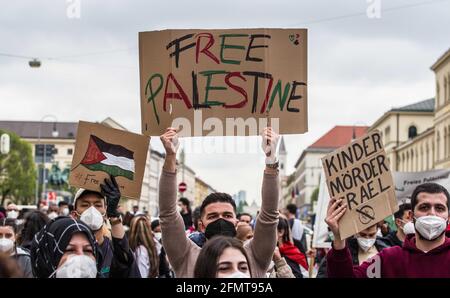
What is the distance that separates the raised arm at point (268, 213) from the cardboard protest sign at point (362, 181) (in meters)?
0.31

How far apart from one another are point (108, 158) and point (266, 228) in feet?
5.24

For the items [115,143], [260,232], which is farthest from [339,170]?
[115,143]

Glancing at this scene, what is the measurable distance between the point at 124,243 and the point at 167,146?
76 cm

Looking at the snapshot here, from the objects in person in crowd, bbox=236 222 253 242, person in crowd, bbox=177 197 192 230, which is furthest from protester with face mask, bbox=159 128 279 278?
person in crowd, bbox=177 197 192 230

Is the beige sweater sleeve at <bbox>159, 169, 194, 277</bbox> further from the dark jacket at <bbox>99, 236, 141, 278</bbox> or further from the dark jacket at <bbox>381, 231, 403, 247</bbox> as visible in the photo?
the dark jacket at <bbox>381, 231, 403, 247</bbox>

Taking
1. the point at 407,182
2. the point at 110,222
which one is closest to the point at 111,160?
the point at 110,222

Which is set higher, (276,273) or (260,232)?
(260,232)

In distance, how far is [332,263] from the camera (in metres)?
4.46

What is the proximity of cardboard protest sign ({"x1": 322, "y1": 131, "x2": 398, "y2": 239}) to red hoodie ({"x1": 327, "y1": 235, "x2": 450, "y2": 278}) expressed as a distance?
0.64ft

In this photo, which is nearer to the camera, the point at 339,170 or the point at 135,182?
the point at 339,170

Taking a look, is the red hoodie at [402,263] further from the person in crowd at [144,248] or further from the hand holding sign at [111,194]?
the person in crowd at [144,248]

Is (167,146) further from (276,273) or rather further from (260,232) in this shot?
(276,273)

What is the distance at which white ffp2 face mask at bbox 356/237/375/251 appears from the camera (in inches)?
268

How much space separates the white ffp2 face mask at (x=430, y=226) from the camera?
15.2 ft
